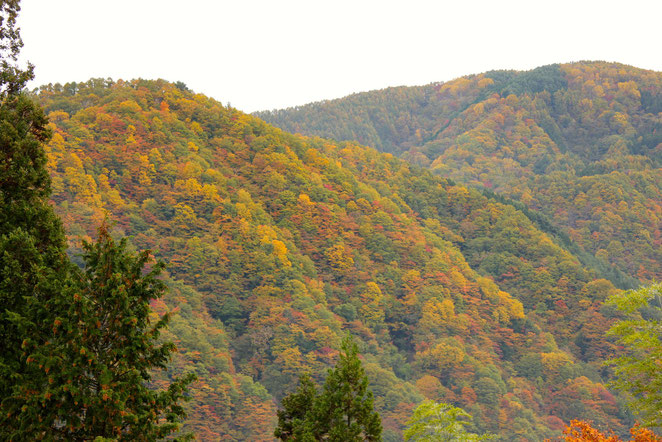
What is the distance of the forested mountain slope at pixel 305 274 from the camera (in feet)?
213

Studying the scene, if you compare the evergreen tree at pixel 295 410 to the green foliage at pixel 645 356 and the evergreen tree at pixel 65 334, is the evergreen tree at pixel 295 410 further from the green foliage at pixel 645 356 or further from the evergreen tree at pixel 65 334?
the green foliage at pixel 645 356

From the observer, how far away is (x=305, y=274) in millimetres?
80000

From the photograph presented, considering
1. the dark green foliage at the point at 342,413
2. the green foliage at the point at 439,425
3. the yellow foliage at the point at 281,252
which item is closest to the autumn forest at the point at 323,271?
the yellow foliage at the point at 281,252

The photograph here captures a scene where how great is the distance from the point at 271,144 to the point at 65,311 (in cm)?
8806

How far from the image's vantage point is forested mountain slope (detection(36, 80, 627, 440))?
64812 millimetres

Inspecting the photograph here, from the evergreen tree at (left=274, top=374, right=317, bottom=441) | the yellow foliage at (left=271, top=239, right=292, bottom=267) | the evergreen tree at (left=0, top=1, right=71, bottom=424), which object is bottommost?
the evergreen tree at (left=274, top=374, right=317, bottom=441)

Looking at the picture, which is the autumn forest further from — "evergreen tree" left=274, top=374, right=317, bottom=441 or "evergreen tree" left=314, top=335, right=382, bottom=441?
"evergreen tree" left=314, top=335, right=382, bottom=441

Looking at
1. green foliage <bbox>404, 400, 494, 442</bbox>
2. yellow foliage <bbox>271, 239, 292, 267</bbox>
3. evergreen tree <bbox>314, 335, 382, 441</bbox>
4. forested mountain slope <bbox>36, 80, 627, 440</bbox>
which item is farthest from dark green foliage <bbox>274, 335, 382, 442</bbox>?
yellow foliage <bbox>271, 239, 292, 267</bbox>

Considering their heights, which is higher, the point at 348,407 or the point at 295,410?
the point at 348,407

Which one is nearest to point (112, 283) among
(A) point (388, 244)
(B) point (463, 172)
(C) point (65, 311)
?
(C) point (65, 311)

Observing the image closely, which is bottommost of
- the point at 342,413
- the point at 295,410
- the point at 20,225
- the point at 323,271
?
→ the point at 295,410

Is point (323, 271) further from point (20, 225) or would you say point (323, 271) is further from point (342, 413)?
point (20, 225)

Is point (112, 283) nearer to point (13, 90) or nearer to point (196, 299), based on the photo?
point (13, 90)

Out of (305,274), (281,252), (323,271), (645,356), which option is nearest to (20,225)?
(645,356)
